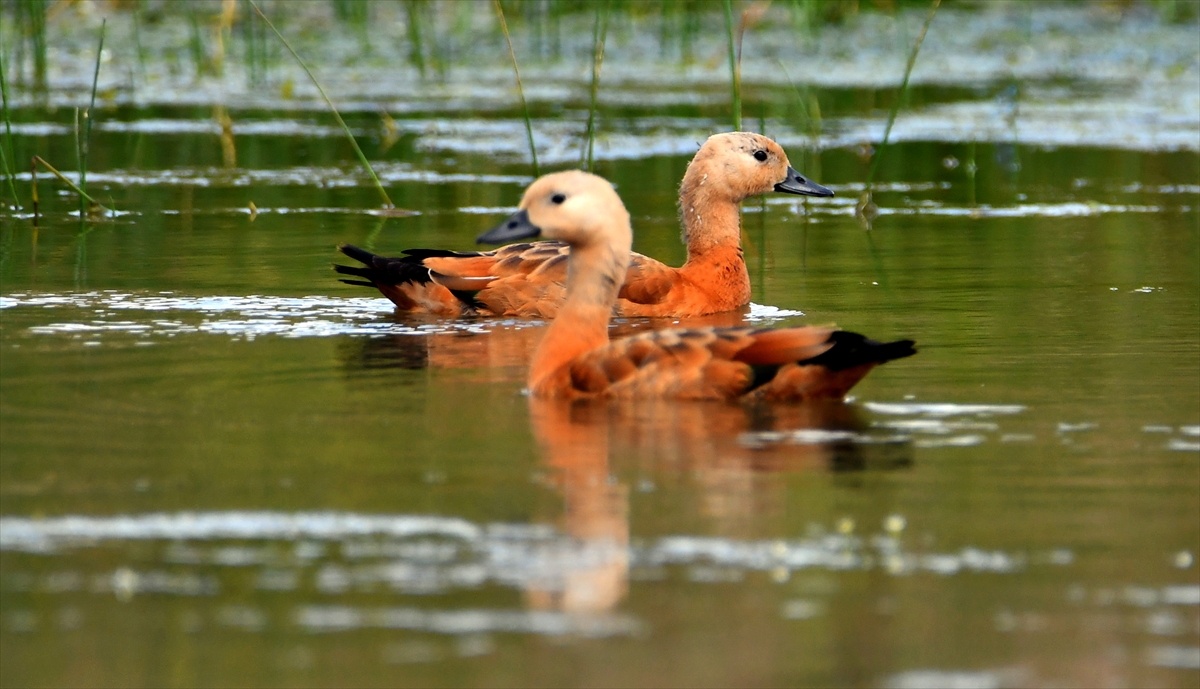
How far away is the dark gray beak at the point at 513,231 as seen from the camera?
692cm

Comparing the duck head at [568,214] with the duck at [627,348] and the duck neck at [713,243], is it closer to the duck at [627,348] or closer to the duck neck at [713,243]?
the duck at [627,348]

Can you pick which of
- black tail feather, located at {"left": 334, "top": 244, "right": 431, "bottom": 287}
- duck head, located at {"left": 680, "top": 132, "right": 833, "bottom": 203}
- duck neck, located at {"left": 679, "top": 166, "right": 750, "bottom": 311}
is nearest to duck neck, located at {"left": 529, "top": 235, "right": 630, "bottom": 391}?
black tail feather, located at {"left": 334, "top": 244, "right": 431, "bottom": 287}

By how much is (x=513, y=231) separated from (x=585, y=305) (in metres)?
0.44

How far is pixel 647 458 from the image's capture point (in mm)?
5898

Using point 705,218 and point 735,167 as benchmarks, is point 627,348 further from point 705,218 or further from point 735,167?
point 735,167

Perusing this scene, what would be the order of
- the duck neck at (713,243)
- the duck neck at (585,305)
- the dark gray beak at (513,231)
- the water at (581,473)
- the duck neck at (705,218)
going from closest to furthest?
1. the water at (581,473)
2. the dark gray beak at (513,231)
3. the duck neck at (585,305)
4. the duck neck at (713,243)
5. the duck neck at (705,218)

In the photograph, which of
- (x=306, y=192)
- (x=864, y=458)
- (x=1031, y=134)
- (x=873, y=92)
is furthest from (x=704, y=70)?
(x=864, y=458)

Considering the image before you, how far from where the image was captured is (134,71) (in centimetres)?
2219

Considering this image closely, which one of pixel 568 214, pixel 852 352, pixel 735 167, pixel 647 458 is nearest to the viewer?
pixel 647 458

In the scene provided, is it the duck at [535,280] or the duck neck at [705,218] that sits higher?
the duck neck at [705,218]

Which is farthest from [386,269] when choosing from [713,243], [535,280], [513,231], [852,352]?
[852,352]

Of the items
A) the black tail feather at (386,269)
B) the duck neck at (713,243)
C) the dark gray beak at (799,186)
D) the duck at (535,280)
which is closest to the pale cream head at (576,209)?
the duck at (535,280)

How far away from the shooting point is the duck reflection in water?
4.68 meters

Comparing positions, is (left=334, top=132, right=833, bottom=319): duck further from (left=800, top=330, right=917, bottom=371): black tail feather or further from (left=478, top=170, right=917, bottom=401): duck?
(left=800, top=330, right=917, bottom=371): black tail feather
